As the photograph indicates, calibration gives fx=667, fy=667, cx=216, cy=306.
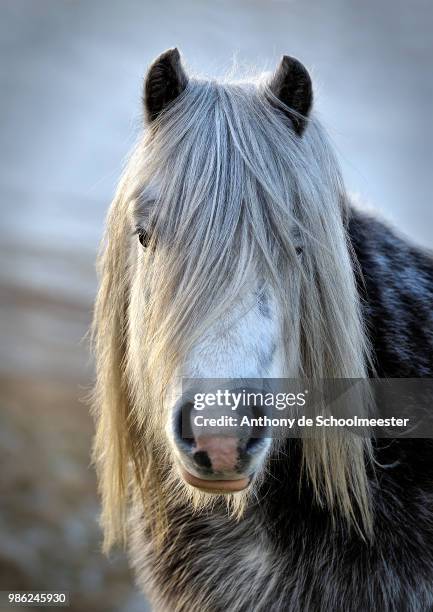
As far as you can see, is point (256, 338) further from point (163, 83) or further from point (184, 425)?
point (163, 83)

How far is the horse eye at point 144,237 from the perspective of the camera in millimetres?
915

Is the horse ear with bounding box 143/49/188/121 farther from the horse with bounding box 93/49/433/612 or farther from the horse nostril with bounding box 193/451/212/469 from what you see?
the horse nostril with bounding box 193/451/212/469

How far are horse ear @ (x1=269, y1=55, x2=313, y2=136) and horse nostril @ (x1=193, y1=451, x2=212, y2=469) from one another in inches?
18.6

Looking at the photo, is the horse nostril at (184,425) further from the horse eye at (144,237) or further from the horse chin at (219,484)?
the horse eye at (144,237)

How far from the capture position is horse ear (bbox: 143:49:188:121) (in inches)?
36.4

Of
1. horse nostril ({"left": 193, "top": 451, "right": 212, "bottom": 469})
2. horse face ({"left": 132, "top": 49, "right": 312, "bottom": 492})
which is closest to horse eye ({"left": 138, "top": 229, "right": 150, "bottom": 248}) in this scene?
horse face ({"left": 132, "top": 49, "right": 312, "bottom": 492})

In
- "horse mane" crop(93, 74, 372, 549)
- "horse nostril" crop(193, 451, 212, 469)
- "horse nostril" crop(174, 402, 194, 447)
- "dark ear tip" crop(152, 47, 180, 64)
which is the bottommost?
"horse nostril" crop(193, 451, 212, 469)

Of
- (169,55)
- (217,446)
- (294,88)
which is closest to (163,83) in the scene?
(169,55)

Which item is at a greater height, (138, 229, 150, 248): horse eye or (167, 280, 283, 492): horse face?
(138, 229, 150, 248): horse eye

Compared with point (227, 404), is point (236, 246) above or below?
above

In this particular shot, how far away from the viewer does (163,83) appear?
0.95 meters

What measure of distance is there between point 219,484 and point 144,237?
35cm

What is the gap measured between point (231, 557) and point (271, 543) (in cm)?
8

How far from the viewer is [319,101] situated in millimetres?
1079
